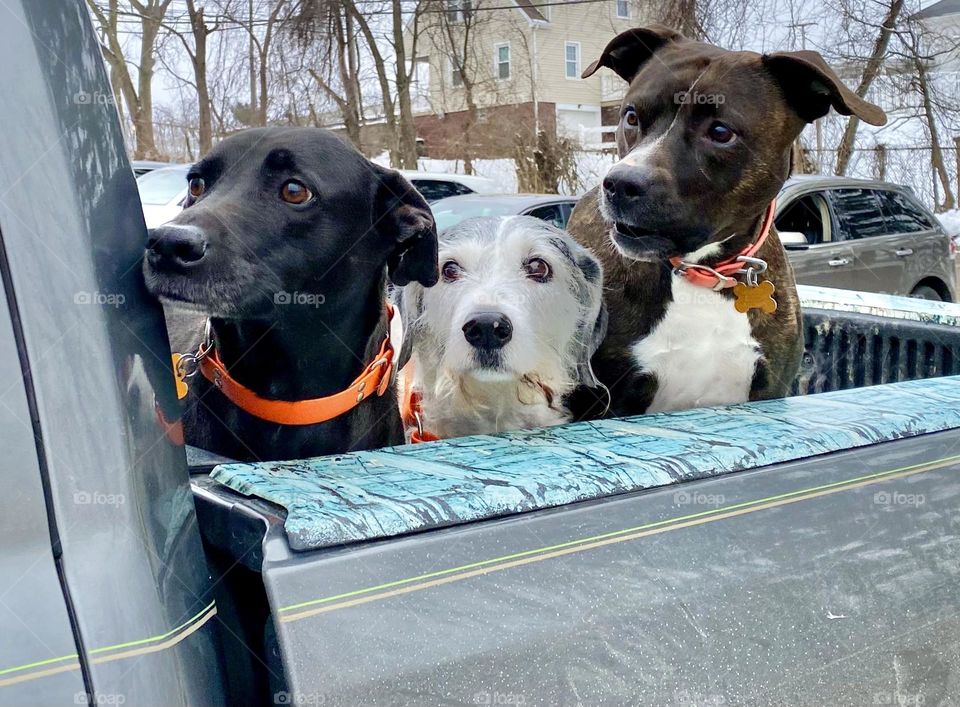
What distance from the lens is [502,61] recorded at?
2725 centimetres

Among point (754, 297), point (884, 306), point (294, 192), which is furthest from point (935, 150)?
point (294, 192)

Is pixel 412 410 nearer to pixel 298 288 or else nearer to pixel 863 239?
pixel 298 288

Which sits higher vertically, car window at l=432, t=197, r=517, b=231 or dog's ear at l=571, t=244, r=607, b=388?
dog's ear at l=571, t=244, r=607, b=388

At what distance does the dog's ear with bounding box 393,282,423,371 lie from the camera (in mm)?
2885

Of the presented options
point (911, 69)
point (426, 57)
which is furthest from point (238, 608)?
point (426, 57)

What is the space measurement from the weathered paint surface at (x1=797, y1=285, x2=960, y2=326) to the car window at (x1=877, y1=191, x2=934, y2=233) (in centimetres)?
672

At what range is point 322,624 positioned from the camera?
125cm

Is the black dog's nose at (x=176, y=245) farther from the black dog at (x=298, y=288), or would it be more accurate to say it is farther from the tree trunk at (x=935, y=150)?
the tree trunk at (x=935, y=150)

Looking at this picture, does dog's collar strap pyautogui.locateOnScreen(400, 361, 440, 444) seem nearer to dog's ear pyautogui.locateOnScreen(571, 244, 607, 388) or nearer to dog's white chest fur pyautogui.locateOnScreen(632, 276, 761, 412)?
dog's ear pyautogui.locateOnScreen(571, 244, 607, 388)

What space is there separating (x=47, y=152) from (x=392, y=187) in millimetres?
1594

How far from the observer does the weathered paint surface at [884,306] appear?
11.5 ft

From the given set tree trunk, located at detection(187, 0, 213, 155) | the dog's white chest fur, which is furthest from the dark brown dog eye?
tree trunk, located at detection(187, 0, 213, 155)

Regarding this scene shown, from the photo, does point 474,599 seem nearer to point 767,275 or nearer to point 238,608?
point 238,608

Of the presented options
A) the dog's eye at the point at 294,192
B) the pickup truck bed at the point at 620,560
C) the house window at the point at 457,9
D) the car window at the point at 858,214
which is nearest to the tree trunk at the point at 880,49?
the car window at the point at 858,214
